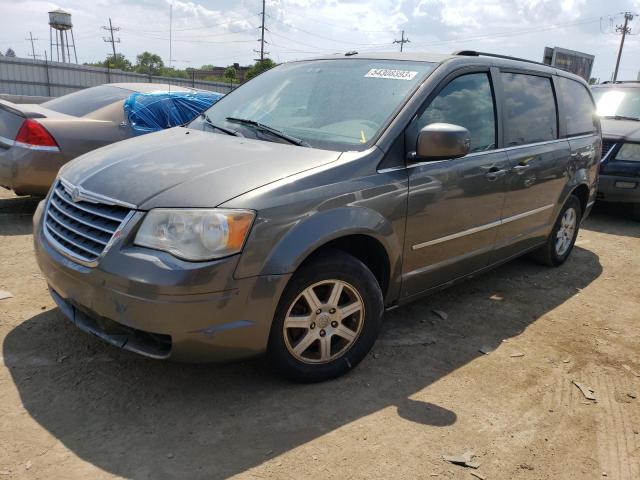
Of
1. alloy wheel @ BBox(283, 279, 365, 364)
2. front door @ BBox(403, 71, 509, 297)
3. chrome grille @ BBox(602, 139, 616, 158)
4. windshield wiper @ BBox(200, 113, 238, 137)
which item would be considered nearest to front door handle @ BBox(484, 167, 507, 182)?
front door @ BBox(403, 71, 509, 297)

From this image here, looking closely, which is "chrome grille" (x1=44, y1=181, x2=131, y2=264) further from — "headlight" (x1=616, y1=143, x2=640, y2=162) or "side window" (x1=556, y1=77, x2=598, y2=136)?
"headlight" (x1=616, y1=143, x2=640, y2=162)

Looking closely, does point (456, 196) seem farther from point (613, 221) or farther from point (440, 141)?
point (613, 221)

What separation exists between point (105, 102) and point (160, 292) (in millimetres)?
4441

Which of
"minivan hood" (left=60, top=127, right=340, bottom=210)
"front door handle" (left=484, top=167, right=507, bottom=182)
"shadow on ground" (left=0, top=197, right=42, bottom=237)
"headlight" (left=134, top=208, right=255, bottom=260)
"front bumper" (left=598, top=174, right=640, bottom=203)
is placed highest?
"minivan hood" (left=60, top=127, right=340, bottom=210)

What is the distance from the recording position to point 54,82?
24.0m

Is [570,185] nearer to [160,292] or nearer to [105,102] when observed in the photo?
[160,292]

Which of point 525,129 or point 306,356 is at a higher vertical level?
point 525,129

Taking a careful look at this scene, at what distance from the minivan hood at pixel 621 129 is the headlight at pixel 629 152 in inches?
3.6

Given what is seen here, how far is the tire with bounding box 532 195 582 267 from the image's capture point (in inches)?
206

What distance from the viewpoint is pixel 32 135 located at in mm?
5367

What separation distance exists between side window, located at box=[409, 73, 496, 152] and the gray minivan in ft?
0.04

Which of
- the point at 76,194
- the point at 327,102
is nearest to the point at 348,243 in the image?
the point at 327,102

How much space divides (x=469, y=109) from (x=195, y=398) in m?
2.52

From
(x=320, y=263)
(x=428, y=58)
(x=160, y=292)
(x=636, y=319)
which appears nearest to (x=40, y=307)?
(x=160, y=292)
